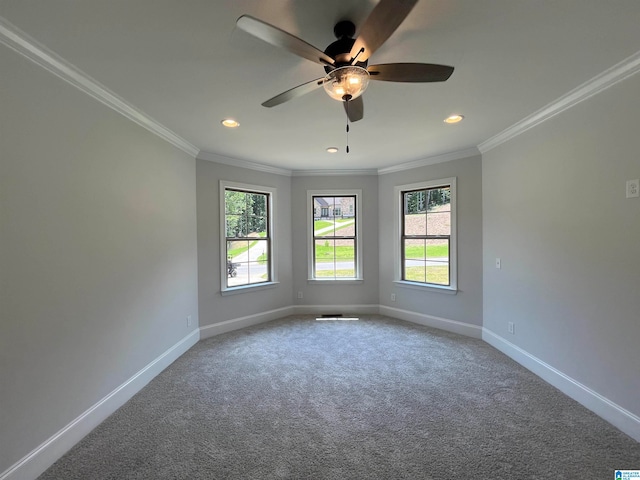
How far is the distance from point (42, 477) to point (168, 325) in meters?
1.48

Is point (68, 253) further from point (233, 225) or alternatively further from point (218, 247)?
point (233, 225)

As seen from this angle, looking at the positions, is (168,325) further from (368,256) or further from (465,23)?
(465,23)

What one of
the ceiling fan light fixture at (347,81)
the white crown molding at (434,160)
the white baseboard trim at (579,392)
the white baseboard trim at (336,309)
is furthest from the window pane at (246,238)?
the white baseboard trim at (579,392)

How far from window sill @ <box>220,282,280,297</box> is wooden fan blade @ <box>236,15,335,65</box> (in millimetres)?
3320

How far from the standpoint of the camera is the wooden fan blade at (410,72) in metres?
1.43

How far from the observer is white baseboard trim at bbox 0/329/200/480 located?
1.60 m

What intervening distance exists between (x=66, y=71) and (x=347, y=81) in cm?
184

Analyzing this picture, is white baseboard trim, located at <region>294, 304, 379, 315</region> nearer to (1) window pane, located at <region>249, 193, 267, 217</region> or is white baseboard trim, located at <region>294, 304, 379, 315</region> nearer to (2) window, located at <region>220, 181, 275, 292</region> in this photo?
(2) window, located at <region>220, 181, 275, 292</region>

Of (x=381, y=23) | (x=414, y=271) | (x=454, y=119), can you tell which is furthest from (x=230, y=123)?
(x=414, y=271)

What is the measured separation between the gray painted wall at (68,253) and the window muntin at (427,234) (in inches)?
135

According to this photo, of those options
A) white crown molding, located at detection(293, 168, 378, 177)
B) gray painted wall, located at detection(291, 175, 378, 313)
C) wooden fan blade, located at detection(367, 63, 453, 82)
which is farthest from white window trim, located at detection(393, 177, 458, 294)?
wooden fan blade, located at detection(367, 63, 453, 82)

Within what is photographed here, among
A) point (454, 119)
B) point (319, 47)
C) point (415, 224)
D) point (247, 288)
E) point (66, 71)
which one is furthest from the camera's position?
point (415, 224)

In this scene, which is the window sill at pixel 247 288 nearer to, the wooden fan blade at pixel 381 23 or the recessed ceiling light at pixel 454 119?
the recessed ceiling light at pixel 454 119

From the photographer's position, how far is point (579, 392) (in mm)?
2289
